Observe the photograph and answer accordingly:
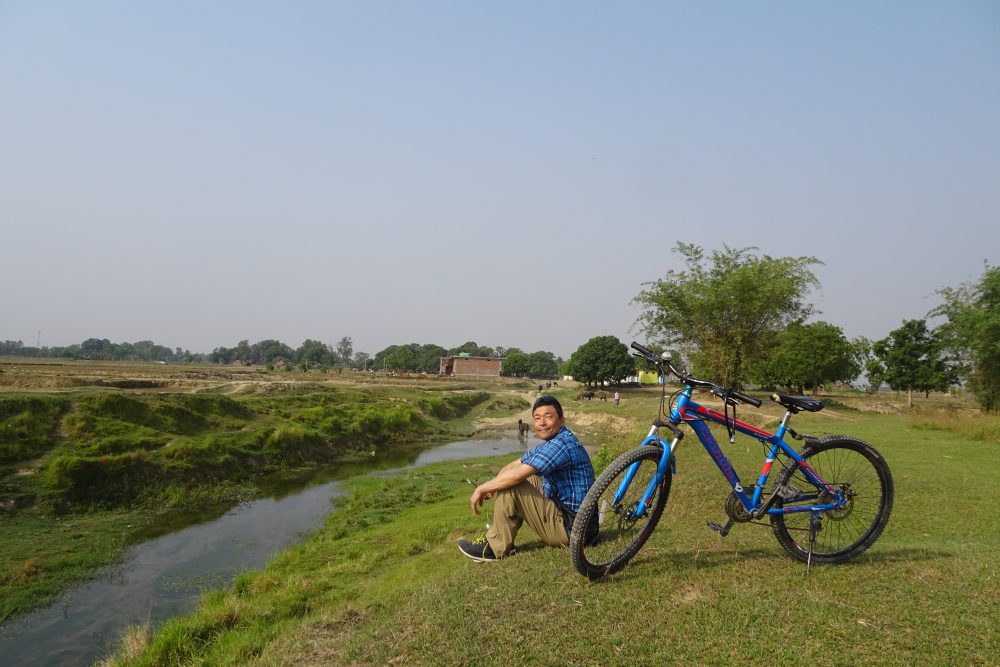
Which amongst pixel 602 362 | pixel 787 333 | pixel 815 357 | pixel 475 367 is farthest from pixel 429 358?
pixel 787 333

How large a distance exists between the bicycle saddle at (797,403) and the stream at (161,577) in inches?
414

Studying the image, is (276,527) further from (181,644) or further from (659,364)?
(659,364)

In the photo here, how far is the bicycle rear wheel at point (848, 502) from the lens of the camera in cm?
555

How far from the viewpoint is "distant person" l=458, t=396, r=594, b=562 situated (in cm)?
591

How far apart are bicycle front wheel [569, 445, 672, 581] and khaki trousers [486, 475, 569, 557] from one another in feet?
1.64

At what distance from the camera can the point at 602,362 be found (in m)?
92.6

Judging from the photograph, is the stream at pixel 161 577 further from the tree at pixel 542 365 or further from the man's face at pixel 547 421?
the tree at pixel 542 365

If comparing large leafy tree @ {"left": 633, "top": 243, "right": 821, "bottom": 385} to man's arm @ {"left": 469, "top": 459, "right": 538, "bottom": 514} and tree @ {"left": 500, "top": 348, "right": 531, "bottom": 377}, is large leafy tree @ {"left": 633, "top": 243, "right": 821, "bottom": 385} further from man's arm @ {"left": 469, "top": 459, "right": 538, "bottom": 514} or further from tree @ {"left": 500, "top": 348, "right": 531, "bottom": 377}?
tree @ {"left": 500, "top": 348, "right": 531, "bottom": 377}

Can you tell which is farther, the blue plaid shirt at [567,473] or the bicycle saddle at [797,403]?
the blue plaid shirt at [567,473]

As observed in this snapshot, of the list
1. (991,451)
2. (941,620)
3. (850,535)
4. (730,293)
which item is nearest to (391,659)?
(941,620)

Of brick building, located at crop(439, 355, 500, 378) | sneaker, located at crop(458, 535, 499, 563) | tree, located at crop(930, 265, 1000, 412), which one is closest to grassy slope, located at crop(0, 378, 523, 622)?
sneaker, located at crop(458, 535, 499, 563)

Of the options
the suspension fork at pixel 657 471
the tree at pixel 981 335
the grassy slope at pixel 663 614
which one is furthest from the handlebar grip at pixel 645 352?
the tree at pixel 981 335

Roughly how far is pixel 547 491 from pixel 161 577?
1081cm

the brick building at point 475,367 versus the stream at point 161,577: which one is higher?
the brick building at point 475,367
